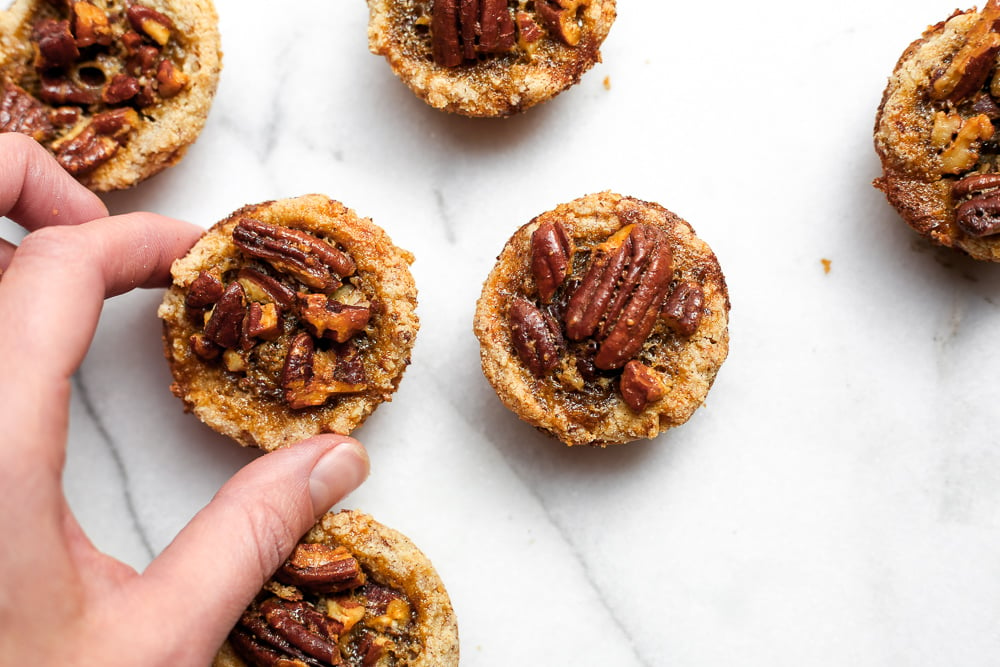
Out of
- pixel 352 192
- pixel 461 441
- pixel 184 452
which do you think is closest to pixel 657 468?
pixel 461 441

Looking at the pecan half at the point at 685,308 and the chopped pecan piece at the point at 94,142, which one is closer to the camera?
the pecan half at the point at 685,308

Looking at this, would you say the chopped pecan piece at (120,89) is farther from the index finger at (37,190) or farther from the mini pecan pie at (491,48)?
the mini pecan pie at (491,48)

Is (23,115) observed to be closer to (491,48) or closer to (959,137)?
(491,48)

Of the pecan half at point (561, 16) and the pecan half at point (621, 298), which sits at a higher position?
the pecan half at point (561, 16)

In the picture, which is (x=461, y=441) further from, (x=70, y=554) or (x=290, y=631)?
(x=70, y=554)

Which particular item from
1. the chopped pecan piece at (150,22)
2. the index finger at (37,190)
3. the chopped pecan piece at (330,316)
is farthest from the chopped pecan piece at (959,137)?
the index finger at (37,190)

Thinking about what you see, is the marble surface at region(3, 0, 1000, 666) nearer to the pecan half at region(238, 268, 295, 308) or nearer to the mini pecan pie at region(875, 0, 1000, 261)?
the mini pecan pie at region(875, 0, 1000, 261)

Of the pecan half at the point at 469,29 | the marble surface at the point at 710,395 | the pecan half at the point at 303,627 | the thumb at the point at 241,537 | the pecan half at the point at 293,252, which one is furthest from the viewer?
the marble surface at the point at 710,395
